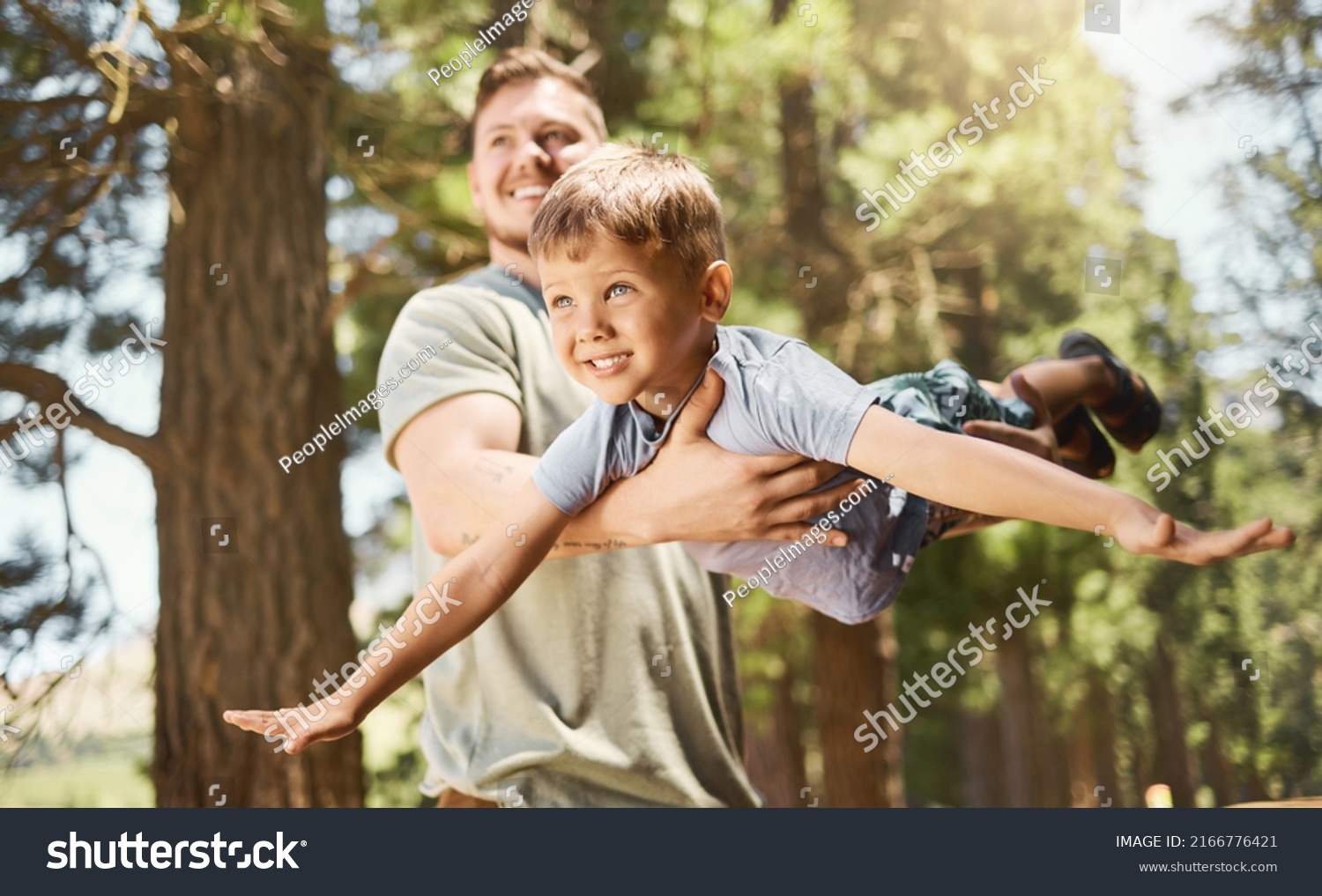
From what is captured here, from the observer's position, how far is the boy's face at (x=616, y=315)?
2.82ft

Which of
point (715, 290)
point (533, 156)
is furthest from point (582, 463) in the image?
point (533, 156)

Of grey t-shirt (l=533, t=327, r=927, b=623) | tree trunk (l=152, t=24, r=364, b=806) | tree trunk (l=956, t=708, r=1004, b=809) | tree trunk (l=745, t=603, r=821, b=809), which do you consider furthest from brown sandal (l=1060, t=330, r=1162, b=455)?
tree trunk (l=956, t=708, r=1004, b=809)

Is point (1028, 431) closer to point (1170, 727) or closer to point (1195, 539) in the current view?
point (1195, 539)

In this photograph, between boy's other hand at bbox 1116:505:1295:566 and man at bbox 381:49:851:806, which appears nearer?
boy's other hand at bbox 1116:505:1295:566

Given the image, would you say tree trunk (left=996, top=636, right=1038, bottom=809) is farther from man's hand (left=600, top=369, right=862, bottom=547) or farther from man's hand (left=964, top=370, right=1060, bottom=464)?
man's hand (left=600, top=369, right=862, bottom=547)

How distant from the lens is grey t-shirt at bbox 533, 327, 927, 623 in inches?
33.9

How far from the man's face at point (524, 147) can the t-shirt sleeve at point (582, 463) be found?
0.33 m

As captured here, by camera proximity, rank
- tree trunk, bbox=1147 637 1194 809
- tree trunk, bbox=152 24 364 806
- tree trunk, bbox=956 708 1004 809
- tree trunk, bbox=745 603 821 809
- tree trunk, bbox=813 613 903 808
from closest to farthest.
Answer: tree trunk, bbox=152 24 364 806 < tree trunk, bbox=813 613 903 808 < tree trunk, bbox=1147 637 1194 809 < tree trunk, bbox=745 603 821 809 < tree trunk, bbox=956 708 1004 809

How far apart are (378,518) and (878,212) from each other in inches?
59.0

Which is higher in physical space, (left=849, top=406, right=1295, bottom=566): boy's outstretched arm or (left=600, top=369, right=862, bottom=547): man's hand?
(left=600, top=369, right=862, bottom=547): man's hand

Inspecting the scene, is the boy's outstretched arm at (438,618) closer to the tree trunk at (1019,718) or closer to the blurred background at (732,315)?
the blurred background at (732,315)

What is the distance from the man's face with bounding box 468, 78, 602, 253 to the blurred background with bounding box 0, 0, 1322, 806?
814 millimetres
